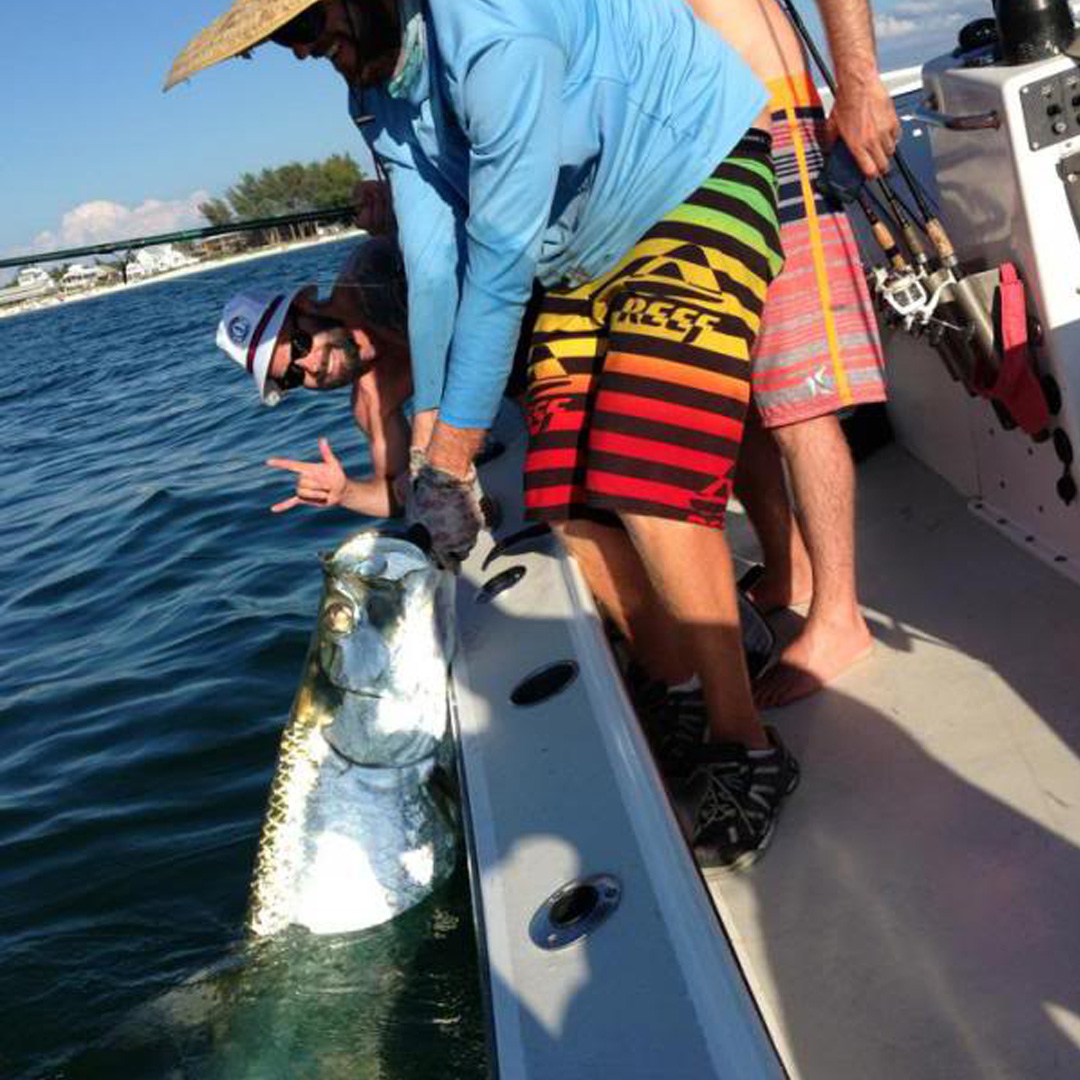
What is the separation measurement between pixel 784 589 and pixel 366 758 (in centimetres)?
116

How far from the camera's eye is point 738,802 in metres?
2.20

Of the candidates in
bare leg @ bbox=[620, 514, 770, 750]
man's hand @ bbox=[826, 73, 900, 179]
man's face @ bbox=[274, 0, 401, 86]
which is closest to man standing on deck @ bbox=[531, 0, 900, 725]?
man's hand @ bbox=[826, 73, 900, 179]

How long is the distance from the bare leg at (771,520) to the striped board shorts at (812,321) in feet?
0.99

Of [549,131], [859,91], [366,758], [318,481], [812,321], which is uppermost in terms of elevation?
[549,131]

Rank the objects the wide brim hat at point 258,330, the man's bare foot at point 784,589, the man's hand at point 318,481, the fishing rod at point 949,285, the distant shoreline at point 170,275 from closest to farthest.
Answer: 1. the fishing rod at point 949,285
2. the man's bare foot at point 784,589
3. the man's hand at point 318,481
4. the wide brim hat at point 258,330
5. the distant shoreline at point 170,275

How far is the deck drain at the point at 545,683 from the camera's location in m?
2.31

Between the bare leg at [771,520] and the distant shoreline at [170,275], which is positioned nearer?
the bare leg at [771,520]

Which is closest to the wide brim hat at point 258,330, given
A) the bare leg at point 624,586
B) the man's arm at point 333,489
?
the man's arm at point 333,489

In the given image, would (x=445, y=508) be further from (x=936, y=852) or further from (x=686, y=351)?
(x=936, y=852)

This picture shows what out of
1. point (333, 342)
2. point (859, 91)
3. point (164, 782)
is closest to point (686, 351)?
point (859, 91)

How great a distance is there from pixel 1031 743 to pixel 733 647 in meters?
0.59

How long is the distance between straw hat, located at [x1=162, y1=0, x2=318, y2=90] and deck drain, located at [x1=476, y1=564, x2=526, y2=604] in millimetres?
1366

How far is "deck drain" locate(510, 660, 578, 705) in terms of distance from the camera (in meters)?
2.31

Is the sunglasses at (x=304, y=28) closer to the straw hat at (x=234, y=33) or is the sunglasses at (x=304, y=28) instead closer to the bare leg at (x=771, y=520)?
the straw hat at (x=234, y=33)
